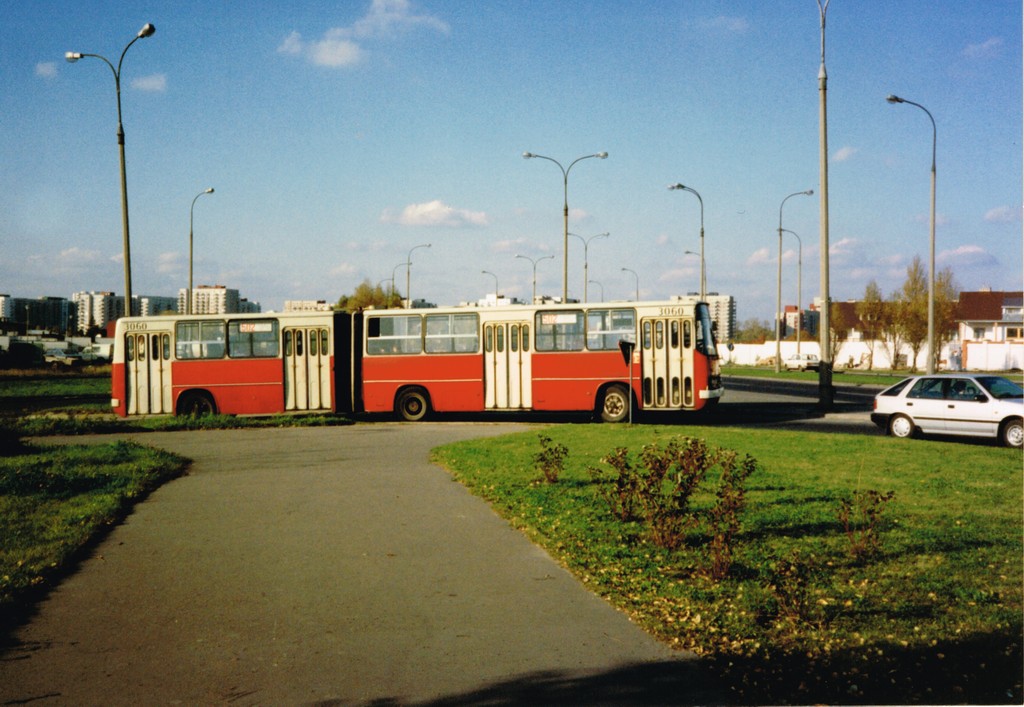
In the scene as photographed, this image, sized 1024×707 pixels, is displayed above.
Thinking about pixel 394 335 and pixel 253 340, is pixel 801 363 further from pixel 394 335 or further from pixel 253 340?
pixel 253 340

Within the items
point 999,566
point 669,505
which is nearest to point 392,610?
point 669,505

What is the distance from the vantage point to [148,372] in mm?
24016

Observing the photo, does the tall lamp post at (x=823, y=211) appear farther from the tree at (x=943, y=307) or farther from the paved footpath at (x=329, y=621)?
the tree at (x=943, y=307)

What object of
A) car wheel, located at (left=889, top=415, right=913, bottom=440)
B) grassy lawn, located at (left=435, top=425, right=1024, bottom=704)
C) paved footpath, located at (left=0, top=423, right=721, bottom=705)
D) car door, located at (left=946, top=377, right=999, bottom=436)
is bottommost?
paved footpath, located at (left=0, top=423, right=721, bottom=705)

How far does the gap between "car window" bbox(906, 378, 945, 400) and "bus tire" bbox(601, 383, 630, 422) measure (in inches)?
282

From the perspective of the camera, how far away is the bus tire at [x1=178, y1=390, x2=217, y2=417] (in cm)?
2411

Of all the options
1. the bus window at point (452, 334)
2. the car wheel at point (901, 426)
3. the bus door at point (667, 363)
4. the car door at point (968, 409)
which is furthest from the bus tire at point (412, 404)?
the car door at point (968, 409)

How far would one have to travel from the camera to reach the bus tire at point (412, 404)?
78.1ft

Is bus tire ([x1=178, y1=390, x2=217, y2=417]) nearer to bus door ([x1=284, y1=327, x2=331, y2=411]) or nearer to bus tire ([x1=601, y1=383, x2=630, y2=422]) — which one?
bus door ([x1=284, y1=327, x2=331, y2=411])

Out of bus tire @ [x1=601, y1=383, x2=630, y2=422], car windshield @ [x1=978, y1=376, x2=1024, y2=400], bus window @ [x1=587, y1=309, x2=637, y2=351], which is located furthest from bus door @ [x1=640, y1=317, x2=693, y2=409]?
car windshield @ [x1=978, y1=376, x2=1024, y2=400]

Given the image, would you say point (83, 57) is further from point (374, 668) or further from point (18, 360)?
point (18, 360)

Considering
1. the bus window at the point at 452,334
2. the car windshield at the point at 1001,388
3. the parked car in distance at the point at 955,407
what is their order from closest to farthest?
the parked car in distance at the point at 955,407, the car windshield at the point at 1001,388, the bus window at the point at 452,334

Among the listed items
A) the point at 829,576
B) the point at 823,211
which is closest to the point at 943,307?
the point at 823,211

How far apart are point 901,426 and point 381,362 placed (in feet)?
44.6
